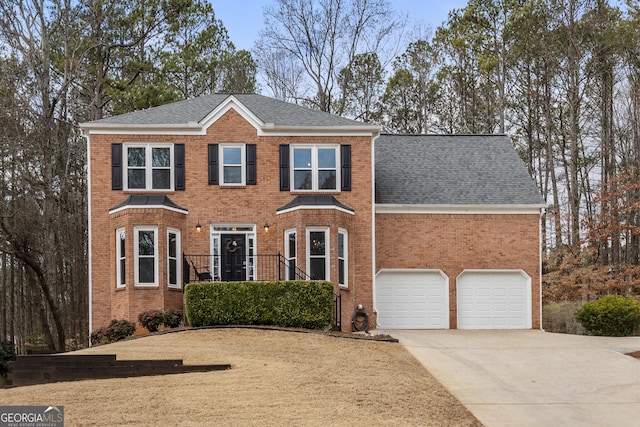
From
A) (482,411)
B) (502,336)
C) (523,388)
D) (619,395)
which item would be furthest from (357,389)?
(502,336)

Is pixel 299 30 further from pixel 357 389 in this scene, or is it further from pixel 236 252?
pixel 357 389

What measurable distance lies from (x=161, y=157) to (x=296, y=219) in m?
4.76

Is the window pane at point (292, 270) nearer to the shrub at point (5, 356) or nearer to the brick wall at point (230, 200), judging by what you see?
the brick wall at point (230, 200)

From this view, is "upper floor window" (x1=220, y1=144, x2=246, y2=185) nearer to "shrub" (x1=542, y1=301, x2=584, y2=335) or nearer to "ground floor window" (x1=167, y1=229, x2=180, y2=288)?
"ground floor window" (x1=167, y1=229, x2=180, y2=288)

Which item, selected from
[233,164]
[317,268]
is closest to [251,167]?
[233,164]

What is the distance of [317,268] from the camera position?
26.8m

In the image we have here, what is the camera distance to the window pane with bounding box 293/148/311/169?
93.2 ft

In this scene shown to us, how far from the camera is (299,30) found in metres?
44.3

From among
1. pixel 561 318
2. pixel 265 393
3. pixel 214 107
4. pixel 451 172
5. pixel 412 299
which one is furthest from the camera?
pixel 561 318

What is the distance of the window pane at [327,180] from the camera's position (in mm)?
28359

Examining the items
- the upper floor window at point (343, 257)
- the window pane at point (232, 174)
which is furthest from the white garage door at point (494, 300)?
the window pane at point (232, 174)

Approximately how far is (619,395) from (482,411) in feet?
11.5

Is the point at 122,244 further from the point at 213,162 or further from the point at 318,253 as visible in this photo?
the point at 318,253

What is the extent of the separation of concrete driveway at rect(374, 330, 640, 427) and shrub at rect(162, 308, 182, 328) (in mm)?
6202
